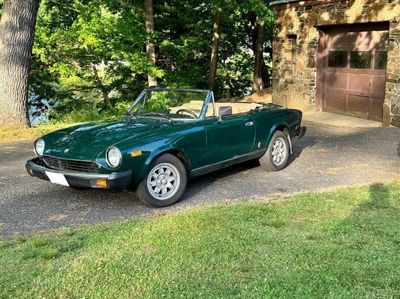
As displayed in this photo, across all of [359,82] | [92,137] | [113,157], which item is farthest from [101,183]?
[359,82]

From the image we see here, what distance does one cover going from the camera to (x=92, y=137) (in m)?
5.80

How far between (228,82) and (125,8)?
26.8 feet

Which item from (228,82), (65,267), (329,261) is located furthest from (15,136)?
(228,82)

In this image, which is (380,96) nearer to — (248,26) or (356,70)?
(356,70)

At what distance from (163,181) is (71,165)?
1052 mm

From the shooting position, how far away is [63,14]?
63.0 feet

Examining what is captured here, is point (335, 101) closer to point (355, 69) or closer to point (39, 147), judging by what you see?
point (355, 69)

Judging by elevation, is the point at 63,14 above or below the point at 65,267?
above

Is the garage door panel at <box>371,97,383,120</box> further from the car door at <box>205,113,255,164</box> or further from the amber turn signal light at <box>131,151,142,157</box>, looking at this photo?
the amber turn signal light at <box>131,151,142,157</box>

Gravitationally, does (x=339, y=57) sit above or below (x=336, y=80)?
above

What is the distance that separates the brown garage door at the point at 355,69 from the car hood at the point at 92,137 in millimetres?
8124

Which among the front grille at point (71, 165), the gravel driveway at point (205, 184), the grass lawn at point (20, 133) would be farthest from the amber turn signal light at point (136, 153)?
the grass lawn at point (20, 133)

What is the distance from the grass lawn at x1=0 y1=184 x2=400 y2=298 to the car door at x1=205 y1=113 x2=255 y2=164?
3.71 ft

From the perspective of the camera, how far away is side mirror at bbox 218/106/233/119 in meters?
6.62
